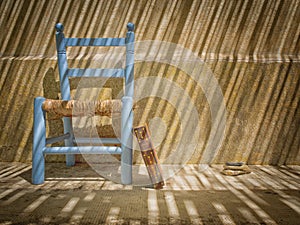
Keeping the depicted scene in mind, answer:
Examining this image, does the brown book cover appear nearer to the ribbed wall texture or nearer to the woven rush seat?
the woven rush seat

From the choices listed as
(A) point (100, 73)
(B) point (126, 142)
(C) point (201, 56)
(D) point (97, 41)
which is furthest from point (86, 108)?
(C) point (201, 56)

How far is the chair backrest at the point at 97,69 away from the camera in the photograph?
6.68ft

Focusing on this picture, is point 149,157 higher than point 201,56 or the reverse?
the reverse

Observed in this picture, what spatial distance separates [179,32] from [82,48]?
79 cm

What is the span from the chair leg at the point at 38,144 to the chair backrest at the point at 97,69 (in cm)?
41

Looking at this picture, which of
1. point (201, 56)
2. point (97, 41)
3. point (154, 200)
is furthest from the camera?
point (201, 56)

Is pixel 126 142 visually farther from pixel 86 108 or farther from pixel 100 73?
pixel 100 73

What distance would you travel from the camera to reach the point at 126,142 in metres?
1.80

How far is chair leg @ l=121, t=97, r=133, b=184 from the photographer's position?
180 cm

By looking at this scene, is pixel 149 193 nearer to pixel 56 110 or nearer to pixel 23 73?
pixel 56 110

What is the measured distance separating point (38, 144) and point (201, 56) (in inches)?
54.4

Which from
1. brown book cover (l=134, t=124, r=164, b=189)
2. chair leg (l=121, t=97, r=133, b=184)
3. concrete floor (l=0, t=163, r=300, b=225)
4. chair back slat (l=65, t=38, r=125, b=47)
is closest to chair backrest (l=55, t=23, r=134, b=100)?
chair back slat (l=65, t=38, r=125, b=47)

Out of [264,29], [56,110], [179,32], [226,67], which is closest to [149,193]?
[56,110]

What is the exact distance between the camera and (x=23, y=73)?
2.47 metres
